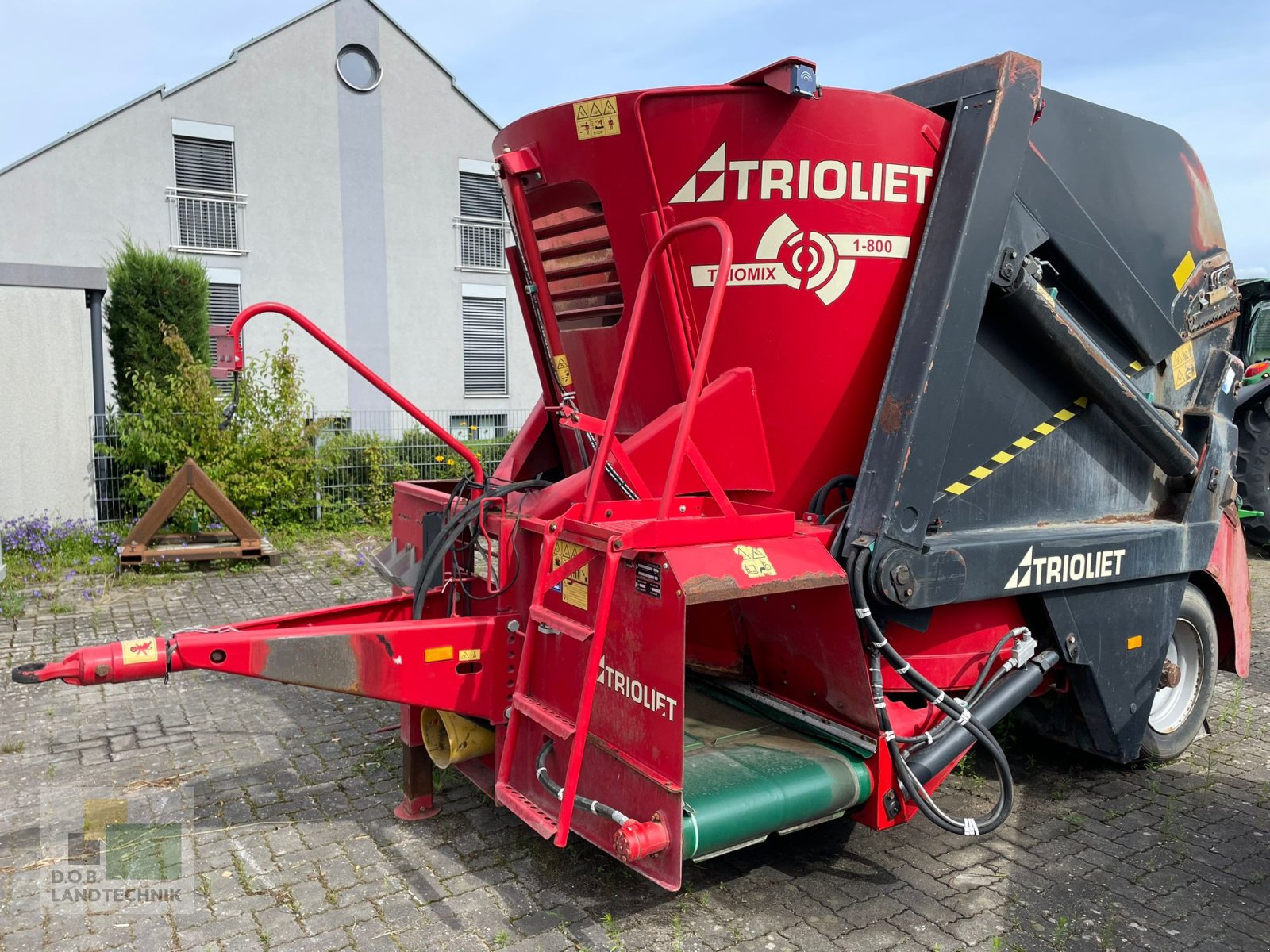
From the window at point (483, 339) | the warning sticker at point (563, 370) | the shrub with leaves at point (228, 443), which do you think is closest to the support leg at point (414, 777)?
the warning sticker at point (563, 370)

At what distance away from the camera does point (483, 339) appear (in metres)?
19.4

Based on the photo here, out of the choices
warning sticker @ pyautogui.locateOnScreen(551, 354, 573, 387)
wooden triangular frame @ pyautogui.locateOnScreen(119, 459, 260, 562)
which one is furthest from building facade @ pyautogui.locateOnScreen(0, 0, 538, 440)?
warning sticker @ pyautogui.locateOnScreen(551, 354, 573, 387)

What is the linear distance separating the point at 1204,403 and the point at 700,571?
9.11 ft

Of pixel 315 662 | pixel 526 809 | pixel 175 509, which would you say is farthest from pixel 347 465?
pixel 526 809

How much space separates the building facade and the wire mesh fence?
6.12m

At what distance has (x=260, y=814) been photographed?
149 inches

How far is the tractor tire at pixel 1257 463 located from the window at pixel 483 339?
13.3 meters

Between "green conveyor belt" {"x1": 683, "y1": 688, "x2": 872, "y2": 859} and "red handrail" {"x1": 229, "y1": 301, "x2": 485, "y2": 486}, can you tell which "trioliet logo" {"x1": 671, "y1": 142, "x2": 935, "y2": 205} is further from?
"green conveyor belt" {"x1": 683, "y1": 688, "x2": 872, "y2": 859}

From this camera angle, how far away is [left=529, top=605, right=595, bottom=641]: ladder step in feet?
9.36

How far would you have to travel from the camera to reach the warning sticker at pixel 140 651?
2891 millimetres

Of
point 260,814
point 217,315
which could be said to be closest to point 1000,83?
point 260,814

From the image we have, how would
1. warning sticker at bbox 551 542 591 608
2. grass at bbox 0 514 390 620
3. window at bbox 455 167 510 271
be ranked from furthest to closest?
window at bbox 455 167 510 271 → grass at bbox 0 514 390 620 → warning sticker at bbox 551 542 591 608

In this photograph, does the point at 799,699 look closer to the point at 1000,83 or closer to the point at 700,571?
the point at 700,571

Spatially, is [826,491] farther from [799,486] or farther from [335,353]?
[335,353]
